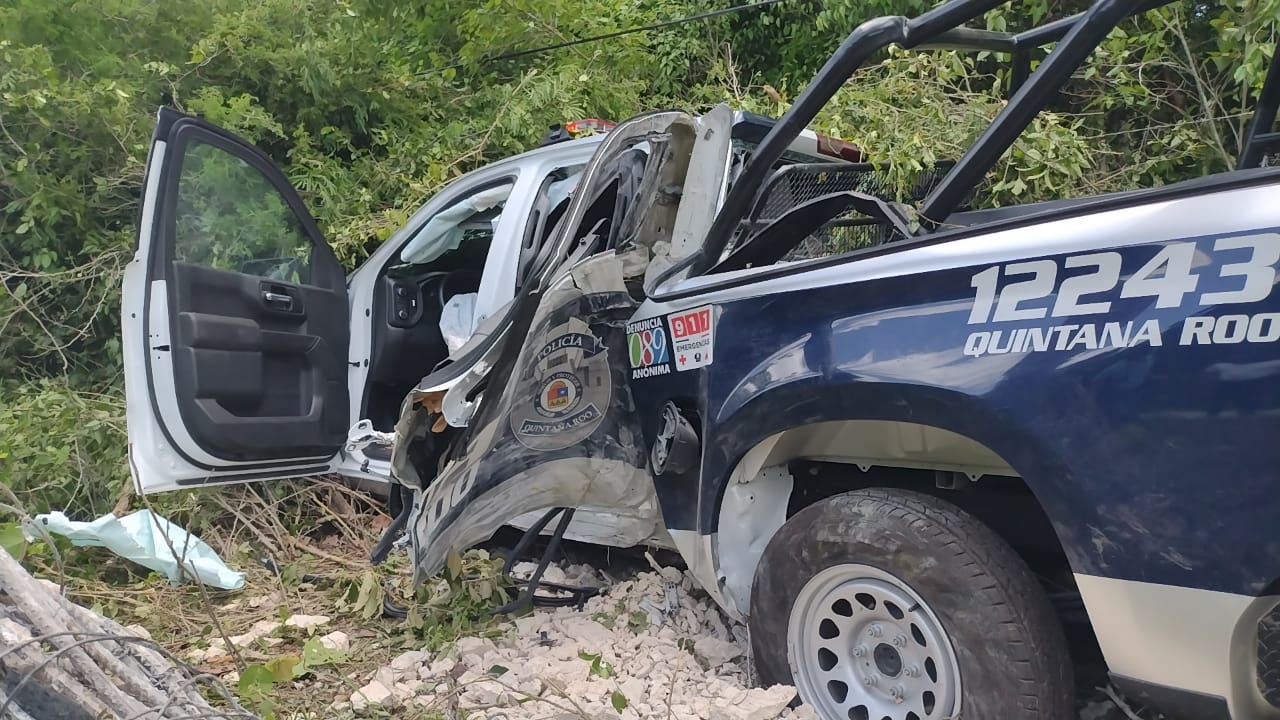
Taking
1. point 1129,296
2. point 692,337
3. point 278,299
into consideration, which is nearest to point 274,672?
point 692,337

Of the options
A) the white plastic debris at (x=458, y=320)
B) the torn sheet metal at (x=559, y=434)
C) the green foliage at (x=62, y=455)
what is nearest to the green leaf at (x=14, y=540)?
the green foliage at (x=62, y=455)

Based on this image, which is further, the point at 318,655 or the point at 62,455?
the point at 62,455

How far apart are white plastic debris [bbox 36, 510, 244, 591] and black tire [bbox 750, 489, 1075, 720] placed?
2.85 metres

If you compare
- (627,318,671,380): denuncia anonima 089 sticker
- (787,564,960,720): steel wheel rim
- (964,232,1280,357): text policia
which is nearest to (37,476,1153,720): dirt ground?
(787,564,960,720): steel wheel rim

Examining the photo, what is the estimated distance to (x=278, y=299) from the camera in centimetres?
390

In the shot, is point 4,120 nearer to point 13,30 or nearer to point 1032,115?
point 13,30

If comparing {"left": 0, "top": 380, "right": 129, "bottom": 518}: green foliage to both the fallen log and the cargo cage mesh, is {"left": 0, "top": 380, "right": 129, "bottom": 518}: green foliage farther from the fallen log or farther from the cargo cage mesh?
the cargo cage mesh

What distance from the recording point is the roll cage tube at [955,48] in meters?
1.92

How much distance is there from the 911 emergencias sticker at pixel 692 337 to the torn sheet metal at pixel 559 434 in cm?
26

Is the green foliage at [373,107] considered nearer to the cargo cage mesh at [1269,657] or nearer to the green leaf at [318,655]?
the green leaf at [318,655]

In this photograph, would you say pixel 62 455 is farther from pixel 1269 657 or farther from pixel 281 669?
pixel 1269 657

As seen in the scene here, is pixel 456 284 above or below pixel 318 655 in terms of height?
above

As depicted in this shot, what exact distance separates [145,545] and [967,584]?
11.9ft

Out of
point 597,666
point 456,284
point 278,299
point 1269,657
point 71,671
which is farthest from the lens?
point 456,284
